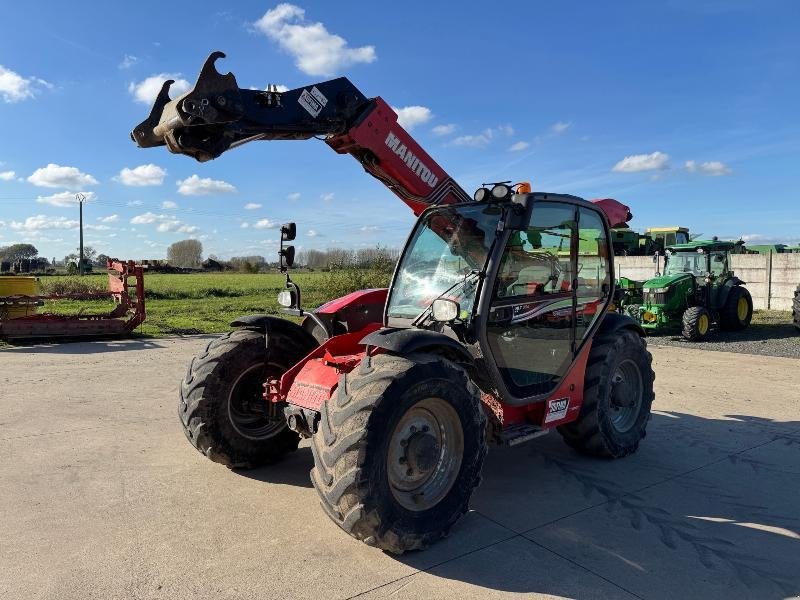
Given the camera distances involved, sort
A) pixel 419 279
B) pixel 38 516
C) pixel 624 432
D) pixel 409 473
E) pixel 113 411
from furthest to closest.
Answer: pixel 113 411 < pixel 624 432 < pixel 419 279 < pixel 38 516 < pixel 409 473

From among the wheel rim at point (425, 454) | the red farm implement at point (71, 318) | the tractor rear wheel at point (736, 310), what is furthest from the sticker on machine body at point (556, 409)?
the tractor rear wheel at point (736, 310)

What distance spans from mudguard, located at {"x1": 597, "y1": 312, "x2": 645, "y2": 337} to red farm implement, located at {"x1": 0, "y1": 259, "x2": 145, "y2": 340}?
37.0 feet

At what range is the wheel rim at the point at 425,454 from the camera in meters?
3.42

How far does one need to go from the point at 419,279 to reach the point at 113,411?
4.18m

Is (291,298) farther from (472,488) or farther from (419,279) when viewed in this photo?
(472,488)

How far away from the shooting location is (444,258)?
4.62m

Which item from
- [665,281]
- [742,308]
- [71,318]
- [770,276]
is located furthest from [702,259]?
[71,318]

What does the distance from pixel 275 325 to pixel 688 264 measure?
13387mm

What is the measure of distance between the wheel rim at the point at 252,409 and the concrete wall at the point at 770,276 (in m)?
14.7

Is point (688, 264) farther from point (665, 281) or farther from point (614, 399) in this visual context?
point (614, 399)

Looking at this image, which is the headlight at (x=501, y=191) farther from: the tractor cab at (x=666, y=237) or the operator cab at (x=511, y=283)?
the tractor cab at (x=666, y=237)

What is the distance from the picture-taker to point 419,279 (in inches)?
185

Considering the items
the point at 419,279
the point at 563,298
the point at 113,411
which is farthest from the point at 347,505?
the point at 113,411

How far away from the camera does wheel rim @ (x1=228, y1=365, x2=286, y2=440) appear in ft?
15.3
